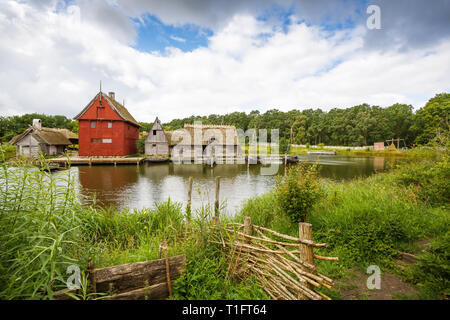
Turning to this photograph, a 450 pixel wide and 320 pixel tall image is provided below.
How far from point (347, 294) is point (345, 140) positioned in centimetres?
6512

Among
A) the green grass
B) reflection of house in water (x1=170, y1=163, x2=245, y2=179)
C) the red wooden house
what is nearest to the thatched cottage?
the red wooden house

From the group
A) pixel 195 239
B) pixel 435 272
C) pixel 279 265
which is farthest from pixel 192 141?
pixel 435 272

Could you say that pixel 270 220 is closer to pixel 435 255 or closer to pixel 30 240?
pixel 435 255

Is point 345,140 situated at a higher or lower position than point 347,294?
higher

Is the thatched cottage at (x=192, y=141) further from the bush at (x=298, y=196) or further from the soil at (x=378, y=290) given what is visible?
the soil at (x=378, y=290)

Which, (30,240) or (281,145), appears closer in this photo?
(30,240)

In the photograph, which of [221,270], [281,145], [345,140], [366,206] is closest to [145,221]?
[221,270]

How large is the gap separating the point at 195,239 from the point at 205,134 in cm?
3260

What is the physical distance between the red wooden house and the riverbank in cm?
2692

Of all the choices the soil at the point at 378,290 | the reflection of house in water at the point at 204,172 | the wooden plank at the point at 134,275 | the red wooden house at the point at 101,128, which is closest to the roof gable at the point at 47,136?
the red wooden house at the point at 101,128

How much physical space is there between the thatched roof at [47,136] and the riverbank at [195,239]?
32.1m

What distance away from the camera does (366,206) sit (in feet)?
15.3

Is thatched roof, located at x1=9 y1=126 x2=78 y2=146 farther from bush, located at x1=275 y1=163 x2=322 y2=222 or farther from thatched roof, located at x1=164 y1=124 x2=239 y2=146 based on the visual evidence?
bush, located at x1=275 y1=163 x2=322 y2=222

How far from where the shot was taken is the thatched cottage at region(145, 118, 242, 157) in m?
31.5
